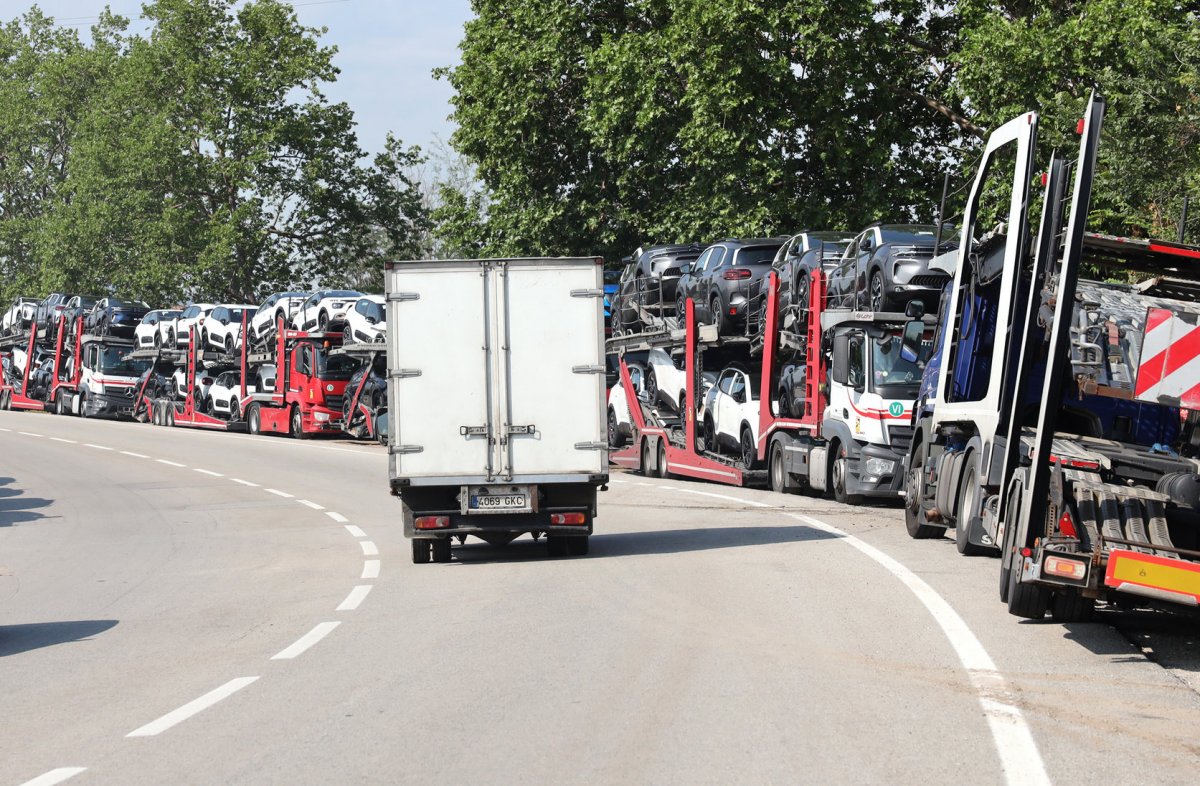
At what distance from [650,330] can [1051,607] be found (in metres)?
19.1

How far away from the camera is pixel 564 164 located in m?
41.1

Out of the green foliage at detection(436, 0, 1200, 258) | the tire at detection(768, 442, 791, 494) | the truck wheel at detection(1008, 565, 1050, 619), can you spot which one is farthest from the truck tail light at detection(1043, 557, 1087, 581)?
the green foliage at detection(436, 0, 1200, 258)

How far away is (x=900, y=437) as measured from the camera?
64.5ft

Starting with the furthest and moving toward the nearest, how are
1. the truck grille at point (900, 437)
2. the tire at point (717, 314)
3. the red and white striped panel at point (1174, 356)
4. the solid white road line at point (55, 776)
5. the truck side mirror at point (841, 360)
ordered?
the tire at point (717, 314) < the truck grille at point (900, 437) < the truck side mirror at point (841, 360) < the red and white striped panel at point (1174, 356) < the solid white road line at point (55, 776)

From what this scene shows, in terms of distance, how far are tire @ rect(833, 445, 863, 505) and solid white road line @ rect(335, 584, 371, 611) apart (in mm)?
9012

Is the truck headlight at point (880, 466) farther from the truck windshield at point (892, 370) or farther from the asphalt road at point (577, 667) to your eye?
the asphalt road at point (577, 667)

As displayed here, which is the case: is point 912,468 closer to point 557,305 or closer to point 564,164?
point 557,305

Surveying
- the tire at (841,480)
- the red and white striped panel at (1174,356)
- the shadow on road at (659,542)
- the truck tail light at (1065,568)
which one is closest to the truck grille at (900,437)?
the tire at (841,480)

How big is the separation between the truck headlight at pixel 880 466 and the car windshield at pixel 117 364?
126 feet

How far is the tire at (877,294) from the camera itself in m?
19.5

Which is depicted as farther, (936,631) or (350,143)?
(350,143)

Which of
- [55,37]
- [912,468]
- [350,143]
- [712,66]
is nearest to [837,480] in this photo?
[912,468]

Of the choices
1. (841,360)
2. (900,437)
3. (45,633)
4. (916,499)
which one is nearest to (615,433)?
(841,360)

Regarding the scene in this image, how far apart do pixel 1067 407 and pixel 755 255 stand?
1454cm
